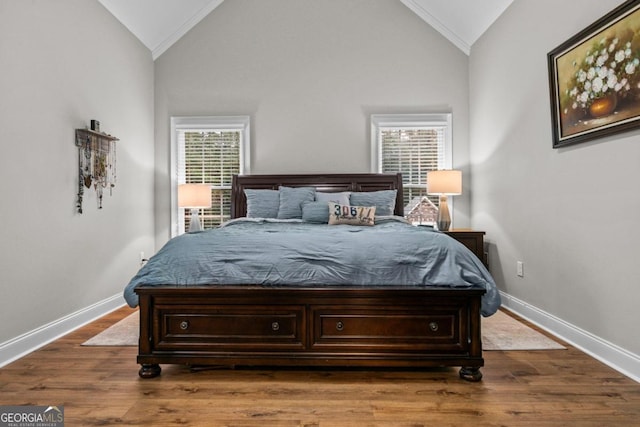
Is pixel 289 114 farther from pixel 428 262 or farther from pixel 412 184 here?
pixel 428 262

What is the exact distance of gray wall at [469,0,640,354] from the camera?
7.32 ft

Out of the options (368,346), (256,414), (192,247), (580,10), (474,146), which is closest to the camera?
(256,414)

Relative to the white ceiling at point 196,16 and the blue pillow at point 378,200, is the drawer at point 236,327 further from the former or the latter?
the white ceiling at point 196,16

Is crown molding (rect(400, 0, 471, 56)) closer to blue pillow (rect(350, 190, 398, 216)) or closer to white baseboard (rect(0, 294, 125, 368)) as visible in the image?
blue pillow (rect(350, 190, 398, 216))

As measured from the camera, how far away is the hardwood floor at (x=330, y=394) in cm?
171

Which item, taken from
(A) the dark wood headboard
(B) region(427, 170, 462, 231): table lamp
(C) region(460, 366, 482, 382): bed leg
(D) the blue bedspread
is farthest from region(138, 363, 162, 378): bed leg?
(B) region(427, 170, 462, 231): table lamp

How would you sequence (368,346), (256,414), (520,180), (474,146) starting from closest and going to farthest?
(256,414)
(368,346)
(520,180)
(474,146)

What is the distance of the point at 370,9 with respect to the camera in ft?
14.5

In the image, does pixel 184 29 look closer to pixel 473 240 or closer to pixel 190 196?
pixel 190 196

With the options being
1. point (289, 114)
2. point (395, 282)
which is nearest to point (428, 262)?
point (395, 282)

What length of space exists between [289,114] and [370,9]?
5.36ft

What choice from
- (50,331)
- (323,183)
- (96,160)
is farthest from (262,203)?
(50,331)

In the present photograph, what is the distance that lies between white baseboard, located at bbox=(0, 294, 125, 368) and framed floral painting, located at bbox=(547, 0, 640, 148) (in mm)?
4130

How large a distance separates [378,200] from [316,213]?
0.74 metres
